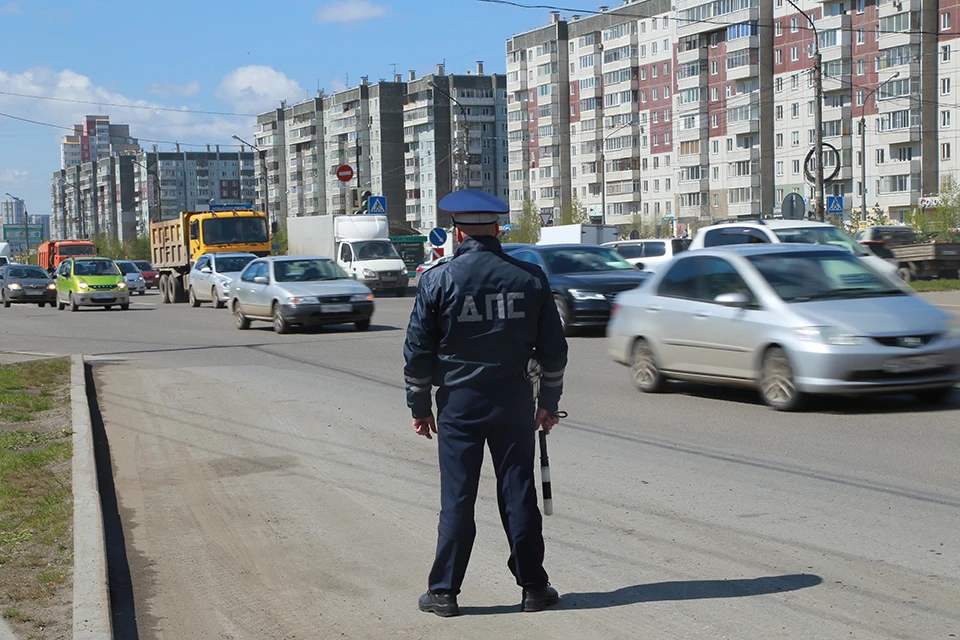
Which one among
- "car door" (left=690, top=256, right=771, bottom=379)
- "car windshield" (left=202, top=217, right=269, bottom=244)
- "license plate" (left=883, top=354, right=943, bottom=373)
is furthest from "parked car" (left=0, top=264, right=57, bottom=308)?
"license plate" (left=883, top=354, right=943, bottom=373)

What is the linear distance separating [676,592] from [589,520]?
1.63m

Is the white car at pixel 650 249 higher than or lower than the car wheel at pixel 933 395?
higher

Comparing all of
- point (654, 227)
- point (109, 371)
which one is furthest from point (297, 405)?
point (654, 227)

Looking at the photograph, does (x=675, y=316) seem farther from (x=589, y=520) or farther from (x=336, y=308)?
(x=336, y=308)

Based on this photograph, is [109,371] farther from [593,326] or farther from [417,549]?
[417,549]

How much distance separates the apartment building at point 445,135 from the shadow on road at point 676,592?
13891 cm

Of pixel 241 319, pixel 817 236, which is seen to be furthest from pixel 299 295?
pixel 817 236

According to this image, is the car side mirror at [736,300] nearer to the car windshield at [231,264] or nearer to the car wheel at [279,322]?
the car wheel at [279,322]

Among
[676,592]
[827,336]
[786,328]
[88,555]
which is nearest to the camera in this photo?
[676,592]

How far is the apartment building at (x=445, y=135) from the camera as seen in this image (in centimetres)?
14550

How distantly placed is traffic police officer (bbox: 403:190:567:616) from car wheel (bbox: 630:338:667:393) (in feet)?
26.4

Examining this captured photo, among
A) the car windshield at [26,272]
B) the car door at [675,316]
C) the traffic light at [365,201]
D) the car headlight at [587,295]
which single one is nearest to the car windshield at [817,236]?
the car headlight at [587,295]

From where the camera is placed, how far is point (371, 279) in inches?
1720

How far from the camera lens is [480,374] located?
504cm
